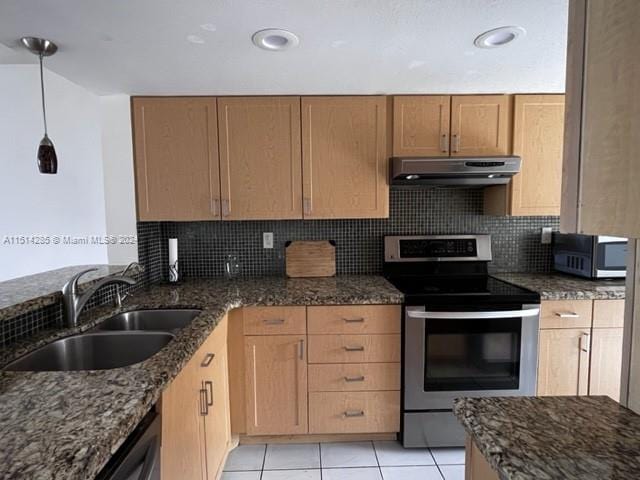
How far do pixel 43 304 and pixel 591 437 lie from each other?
5.73ft

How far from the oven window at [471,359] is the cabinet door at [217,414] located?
111cm

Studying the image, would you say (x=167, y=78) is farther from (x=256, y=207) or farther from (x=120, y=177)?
(x=256, y=207)

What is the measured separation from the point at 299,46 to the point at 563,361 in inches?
85.2

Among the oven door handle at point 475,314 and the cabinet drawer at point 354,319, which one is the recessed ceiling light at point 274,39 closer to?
the cabinet drawer at point 354,319

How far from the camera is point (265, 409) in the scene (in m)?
1.91

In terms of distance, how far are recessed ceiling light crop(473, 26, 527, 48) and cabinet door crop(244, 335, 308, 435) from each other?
166 cm

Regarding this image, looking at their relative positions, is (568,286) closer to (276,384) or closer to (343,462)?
(343,462)

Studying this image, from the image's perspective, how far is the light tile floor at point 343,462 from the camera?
175 centimetres

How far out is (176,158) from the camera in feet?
6.72

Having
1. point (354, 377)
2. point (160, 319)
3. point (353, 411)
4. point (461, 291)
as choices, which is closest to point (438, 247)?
point (461, 291)

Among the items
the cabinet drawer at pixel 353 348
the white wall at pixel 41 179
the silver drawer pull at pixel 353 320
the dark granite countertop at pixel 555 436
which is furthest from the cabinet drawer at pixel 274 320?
the white wall at pixel 41 179

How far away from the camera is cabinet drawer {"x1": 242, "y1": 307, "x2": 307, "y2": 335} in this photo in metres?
1.86

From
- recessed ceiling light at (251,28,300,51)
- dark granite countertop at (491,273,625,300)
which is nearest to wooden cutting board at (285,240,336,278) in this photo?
dark granite countertop at (491,273,625,300)

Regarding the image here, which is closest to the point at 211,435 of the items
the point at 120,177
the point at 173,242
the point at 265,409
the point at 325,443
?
the point at 265,409
